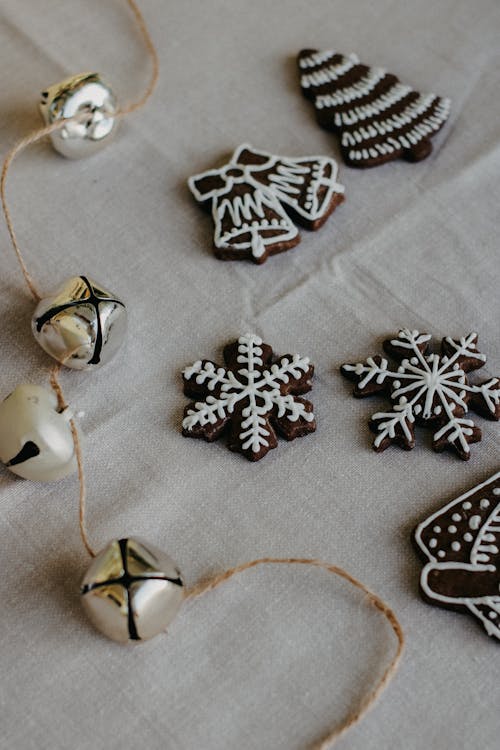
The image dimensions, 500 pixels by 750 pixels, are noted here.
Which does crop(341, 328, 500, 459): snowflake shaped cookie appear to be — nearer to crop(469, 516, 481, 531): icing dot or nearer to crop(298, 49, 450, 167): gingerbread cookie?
crop(469, 516, 481, 531): icing dot

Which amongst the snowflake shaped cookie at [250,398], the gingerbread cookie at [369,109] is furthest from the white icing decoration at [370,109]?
the snowflake shaped cookie at [250,398]

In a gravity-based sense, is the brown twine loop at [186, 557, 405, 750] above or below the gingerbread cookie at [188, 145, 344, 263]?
below

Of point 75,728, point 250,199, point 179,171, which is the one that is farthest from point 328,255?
point 75,728

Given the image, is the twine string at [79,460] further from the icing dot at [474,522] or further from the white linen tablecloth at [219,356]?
the icing dot at [474,522]

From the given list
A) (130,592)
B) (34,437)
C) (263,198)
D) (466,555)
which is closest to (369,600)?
(466,555)

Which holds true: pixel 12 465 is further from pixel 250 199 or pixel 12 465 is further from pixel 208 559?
pixel 250 199

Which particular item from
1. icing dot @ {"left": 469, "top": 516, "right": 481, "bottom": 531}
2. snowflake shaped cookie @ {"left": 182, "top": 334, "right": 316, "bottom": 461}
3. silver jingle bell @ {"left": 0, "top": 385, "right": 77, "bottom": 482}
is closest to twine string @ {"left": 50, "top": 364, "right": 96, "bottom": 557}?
silver jingle bell @ {"left": 0, "top": 385, "right": 77, "bottom": 482}
